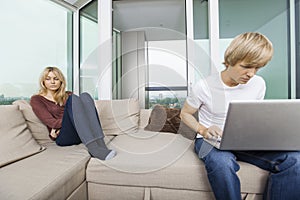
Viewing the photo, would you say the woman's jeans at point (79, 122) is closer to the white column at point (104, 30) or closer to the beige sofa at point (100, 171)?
the beige sofa at point (100, 171)

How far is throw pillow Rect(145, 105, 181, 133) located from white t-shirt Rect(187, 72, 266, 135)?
72 cm

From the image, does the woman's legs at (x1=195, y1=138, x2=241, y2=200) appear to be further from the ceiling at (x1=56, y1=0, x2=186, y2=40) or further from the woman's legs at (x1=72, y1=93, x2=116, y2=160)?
the ceiling at (x1=56, y1=0, x2=186, y2=40)

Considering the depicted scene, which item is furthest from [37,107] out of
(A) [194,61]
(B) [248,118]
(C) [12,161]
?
(A) [194,61]

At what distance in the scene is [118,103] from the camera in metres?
2.15

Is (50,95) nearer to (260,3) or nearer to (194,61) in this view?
(194,61)

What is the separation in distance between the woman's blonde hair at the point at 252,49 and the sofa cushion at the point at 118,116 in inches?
48.4

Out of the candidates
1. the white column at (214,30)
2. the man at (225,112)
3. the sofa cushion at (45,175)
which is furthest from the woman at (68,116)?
the white column at (214,30)

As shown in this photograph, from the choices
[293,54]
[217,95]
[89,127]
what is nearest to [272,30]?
[293,54]

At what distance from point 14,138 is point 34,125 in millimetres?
284

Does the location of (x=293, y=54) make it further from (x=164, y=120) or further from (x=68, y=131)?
(x=68, y=131)

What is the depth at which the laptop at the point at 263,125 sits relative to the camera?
867 mm

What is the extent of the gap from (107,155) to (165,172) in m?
0.35

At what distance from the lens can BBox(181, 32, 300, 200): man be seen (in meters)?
1.00

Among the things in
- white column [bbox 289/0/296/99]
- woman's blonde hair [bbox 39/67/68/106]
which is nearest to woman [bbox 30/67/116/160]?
woman's blonde hair [bbox 39/67/68/106]
